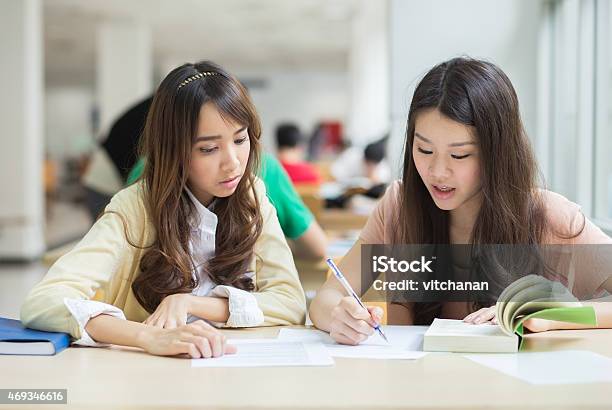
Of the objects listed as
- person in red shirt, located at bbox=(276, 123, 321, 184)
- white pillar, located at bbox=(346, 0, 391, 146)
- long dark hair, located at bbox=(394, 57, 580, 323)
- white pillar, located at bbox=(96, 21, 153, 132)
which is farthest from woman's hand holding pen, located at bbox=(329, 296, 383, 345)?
white pillar, located at bbox=(96, 21, 153, 132)

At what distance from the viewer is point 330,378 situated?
1243mm

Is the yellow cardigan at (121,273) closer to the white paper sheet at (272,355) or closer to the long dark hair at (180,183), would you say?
the long dark hair at (180,183)

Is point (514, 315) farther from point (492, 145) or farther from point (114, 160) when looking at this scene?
point (114, 160)

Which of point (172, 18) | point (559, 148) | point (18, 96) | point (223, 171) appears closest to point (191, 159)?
point (223, 171)

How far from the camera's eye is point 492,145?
163cm

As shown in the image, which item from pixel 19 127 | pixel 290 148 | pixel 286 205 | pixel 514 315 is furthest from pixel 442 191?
pixel 19 127

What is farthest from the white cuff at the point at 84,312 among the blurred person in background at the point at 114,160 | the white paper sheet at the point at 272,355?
the blurred person in background at the point at 114,160

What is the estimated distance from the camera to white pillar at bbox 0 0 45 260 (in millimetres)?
7656

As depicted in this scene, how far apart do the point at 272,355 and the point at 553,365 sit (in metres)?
0.49

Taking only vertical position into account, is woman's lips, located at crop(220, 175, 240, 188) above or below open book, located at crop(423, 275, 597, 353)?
above

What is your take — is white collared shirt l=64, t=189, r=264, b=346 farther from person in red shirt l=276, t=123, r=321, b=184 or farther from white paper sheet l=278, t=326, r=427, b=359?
person in red shirt l=276, t=123, r=321, b=184

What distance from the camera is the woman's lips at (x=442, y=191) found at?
1655mm

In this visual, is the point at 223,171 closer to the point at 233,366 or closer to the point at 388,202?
the point at 388,202

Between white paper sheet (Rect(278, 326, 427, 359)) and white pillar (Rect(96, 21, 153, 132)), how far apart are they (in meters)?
9.90
